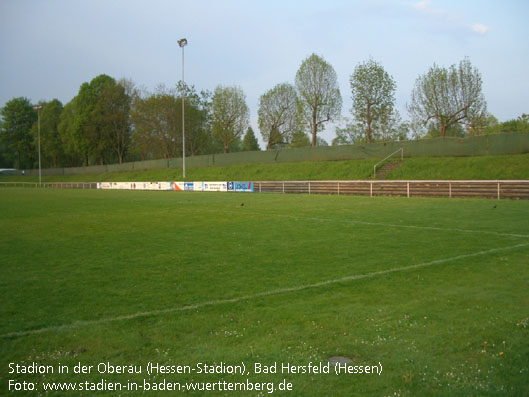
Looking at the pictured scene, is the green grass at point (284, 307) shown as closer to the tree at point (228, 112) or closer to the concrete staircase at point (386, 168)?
the concrete staircase at point (386, 168)

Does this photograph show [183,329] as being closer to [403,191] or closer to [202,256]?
[202,256]

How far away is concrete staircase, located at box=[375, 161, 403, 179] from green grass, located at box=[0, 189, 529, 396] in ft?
85.8

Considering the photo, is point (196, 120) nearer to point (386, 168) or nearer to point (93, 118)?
point (93, 118)

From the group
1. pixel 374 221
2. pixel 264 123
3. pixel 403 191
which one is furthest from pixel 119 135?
pixel 374 221

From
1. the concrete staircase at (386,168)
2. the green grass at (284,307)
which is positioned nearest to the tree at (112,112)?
the concrete staircase at (386,168)

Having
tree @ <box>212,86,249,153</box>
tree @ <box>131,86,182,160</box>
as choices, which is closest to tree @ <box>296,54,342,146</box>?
tree @ <box>212,86,249,153</box>

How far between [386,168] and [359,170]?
253 centimetres

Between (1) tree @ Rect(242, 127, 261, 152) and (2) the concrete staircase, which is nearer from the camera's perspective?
(2) the concrete staircase

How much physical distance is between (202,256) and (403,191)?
70.6 ft

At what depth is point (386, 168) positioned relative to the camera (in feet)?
121

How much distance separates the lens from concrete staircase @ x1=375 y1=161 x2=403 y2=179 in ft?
117

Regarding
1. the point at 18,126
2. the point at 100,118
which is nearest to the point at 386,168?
the point at 100,118

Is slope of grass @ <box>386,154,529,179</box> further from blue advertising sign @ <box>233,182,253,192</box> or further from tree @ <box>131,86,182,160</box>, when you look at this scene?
tree @ <box>131,86,182,160</box>

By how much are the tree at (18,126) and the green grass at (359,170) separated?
43436mm
